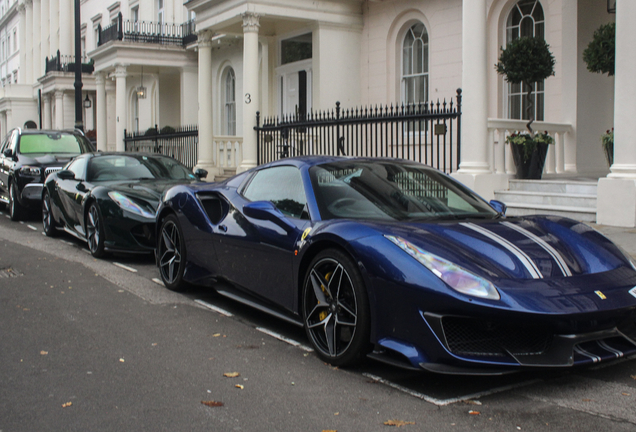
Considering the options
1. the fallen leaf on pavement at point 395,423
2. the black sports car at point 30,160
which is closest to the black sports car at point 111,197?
the black sports car at point 30,160

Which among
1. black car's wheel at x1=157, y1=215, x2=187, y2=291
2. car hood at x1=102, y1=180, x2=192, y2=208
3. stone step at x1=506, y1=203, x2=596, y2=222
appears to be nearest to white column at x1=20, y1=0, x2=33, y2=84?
car hood at x1=102, y1=180, x2=192, y2=208

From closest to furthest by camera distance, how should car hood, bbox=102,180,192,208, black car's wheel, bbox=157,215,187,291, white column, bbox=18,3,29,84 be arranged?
black car's wheel, bbox=157,215,187,291
car hood, bbox=102,180,192,208
white column, bbox=18,3,29,84

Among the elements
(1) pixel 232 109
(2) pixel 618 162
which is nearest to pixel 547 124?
(2) pixel 618 162

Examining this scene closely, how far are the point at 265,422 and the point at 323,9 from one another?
642 inches

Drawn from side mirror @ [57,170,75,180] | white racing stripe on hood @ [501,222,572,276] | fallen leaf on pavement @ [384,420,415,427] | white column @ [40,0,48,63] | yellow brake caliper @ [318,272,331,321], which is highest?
white column @ [40,0,48,63]

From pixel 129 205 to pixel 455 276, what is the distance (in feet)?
18.8

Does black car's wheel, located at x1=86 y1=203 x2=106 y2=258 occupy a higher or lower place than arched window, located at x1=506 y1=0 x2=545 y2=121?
lower

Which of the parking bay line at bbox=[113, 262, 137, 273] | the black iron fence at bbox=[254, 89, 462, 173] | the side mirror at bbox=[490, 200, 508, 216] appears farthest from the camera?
the black iron fence at bbox=[254, 89, 462, 173]

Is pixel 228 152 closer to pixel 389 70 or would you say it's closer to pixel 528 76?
pixel 389 70

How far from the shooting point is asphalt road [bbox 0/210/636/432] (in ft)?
11.4

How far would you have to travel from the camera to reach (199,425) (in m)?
3.42

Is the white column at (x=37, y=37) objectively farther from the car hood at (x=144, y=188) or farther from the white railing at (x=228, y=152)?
the car hood at (x=144, y=188)

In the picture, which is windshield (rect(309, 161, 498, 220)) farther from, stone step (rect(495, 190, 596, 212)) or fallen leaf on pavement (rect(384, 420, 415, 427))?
stone step (rect(495, 190, 596, 212))

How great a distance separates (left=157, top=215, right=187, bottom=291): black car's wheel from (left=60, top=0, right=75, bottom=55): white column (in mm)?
36498
